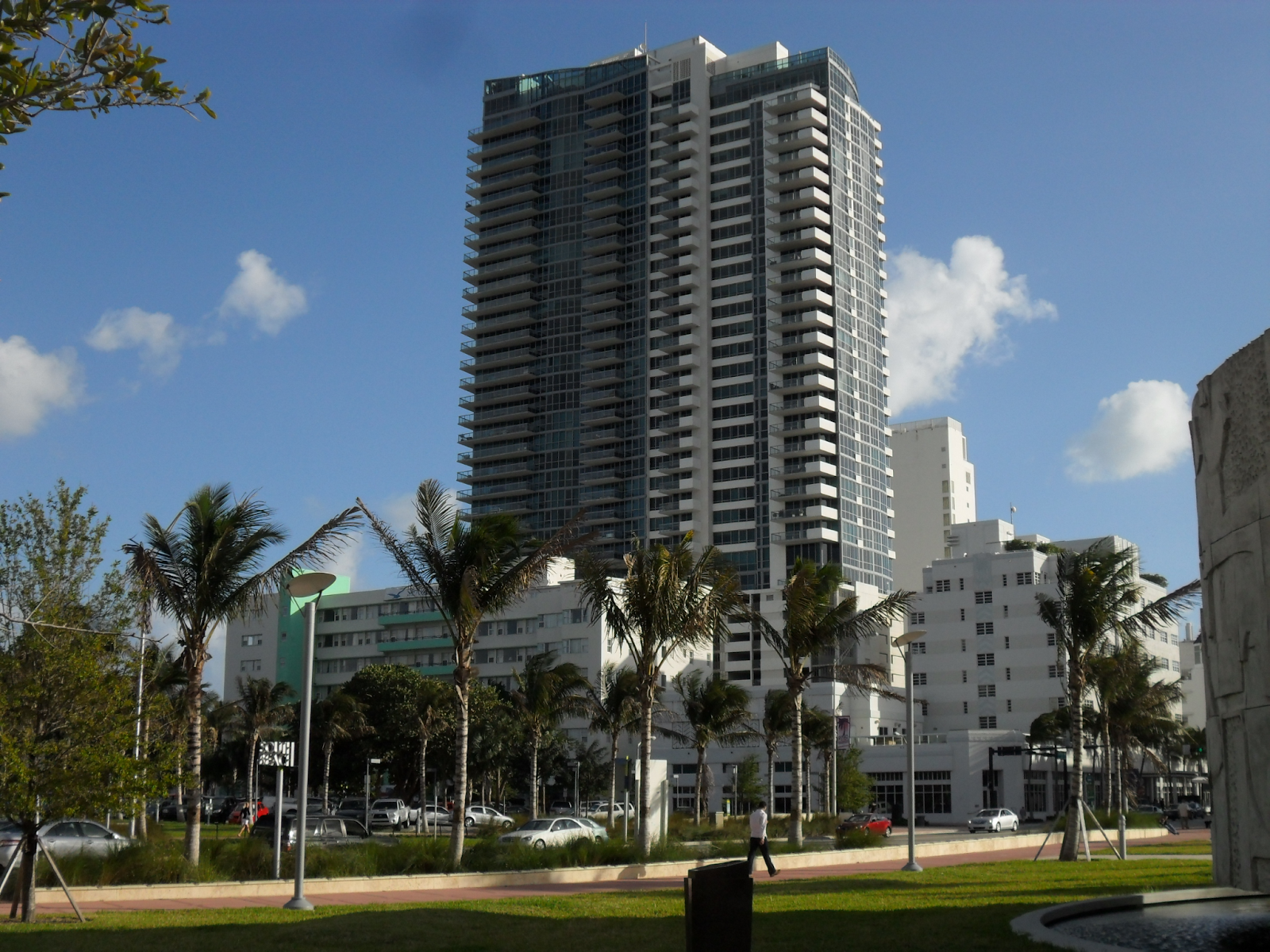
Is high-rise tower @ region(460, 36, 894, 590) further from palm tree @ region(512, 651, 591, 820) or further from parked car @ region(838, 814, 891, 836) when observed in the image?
parked car @ region(838, 814, 891, 836)

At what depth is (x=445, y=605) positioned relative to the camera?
95.9 feet

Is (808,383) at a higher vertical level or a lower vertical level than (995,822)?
higher

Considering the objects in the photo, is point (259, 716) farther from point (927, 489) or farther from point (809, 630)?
point (927, 489)

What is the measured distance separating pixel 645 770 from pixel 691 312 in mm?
105377

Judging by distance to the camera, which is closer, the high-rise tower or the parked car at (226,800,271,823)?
the parked car at (226,800,271,823)

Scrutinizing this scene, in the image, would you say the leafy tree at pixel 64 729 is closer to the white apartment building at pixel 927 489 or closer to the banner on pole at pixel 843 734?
the banner on pole at pixel 843 734

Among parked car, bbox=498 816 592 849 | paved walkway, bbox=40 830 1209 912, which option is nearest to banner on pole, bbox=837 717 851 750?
parked car, bbox=498 816 592 849

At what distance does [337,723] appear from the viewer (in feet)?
246

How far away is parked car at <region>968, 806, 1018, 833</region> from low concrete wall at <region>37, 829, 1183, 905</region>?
108 ft

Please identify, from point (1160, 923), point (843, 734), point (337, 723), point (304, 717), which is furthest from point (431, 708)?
point (1160, 923)

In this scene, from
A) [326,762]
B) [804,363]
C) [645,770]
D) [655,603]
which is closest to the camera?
[645,770]

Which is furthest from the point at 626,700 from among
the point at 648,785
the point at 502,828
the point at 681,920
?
Answer: the point at 681,920

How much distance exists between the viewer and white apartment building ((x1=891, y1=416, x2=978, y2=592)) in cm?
15050

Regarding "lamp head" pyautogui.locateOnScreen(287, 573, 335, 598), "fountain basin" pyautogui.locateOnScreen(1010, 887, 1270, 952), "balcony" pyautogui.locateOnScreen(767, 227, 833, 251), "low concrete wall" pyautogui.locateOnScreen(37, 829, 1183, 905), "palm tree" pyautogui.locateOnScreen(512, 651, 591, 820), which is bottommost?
"low concrete wall" pyautogui.locateOnScreen(37, 829, 1183, 905)
